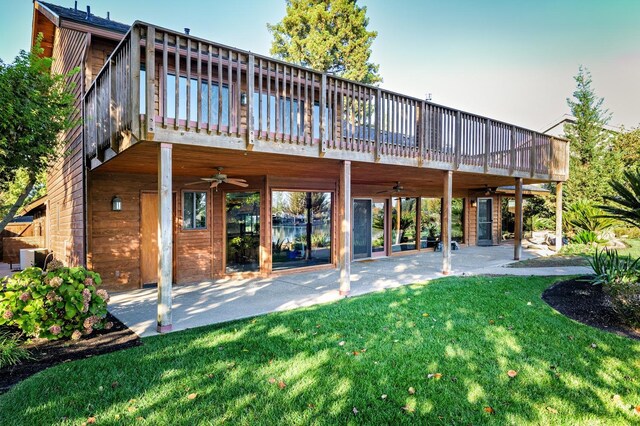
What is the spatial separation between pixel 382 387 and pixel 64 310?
3.82 meters

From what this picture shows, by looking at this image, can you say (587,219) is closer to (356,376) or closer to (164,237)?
(356,376)

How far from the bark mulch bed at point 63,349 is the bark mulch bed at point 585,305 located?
5.63 metres

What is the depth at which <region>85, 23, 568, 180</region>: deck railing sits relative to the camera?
450 cm

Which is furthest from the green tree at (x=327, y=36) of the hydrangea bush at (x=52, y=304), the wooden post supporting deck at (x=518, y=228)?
the hydrangea bush at (x=52, y=304)

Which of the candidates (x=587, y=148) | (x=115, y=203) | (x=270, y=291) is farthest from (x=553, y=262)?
(x=587, y=148)

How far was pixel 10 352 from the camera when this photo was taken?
3711 mm

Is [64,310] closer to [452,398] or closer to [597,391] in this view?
[452,398]

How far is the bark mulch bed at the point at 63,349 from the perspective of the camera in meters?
3.45

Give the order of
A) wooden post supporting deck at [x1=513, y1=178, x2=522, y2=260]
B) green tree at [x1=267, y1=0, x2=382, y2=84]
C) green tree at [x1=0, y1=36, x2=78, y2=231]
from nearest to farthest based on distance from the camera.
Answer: green tree at [x1=0, y1=36, x2=78, y2=231], wooden post supporting deck at [x1=513, y1=178, x2=522, y2=260], green tree at [x1=267, y1=0, x2=382, y2=84]

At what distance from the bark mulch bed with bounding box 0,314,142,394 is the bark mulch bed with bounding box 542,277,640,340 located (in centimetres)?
563

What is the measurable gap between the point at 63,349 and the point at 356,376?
3262 millimetres

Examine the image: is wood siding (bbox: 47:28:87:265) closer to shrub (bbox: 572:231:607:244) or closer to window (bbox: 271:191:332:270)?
window (bbox: 271:191:332:270)

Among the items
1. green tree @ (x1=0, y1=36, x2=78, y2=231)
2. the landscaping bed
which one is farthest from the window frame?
the landscaping bed

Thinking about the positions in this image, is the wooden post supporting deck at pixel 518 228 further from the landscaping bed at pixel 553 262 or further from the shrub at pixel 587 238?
the shrub at pixel 587 238
